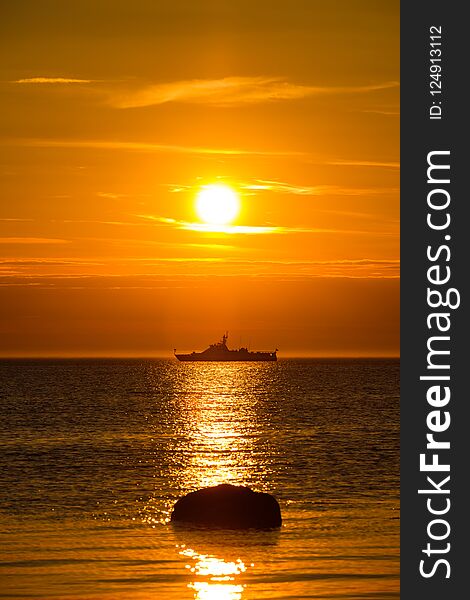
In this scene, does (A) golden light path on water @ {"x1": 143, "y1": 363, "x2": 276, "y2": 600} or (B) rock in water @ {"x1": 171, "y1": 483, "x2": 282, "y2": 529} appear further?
(B) rock in water @ {"x1": 171, "y1": 483, "x2": 282, "y2": 529}

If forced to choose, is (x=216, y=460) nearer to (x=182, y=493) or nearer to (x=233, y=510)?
(x=182, y=493)

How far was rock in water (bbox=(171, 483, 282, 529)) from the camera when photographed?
35.9 m

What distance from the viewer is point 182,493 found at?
1829 inches

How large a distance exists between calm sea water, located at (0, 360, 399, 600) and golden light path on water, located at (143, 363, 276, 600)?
0.09m

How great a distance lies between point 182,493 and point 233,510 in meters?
10.8

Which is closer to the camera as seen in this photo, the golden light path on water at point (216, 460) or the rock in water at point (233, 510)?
the golden light path on water at point (216, 460)

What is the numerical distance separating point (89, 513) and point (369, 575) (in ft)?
48.6

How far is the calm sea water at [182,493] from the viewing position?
28078mm

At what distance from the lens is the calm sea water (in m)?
28.1

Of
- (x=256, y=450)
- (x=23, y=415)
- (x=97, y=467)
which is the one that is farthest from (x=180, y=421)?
(x=97, y=467)

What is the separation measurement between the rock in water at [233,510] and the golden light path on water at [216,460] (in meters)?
1.50

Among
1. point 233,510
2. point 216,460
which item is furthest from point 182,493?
point 216,460

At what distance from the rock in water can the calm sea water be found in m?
0.85

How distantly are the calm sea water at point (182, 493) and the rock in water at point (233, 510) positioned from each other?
846mm
